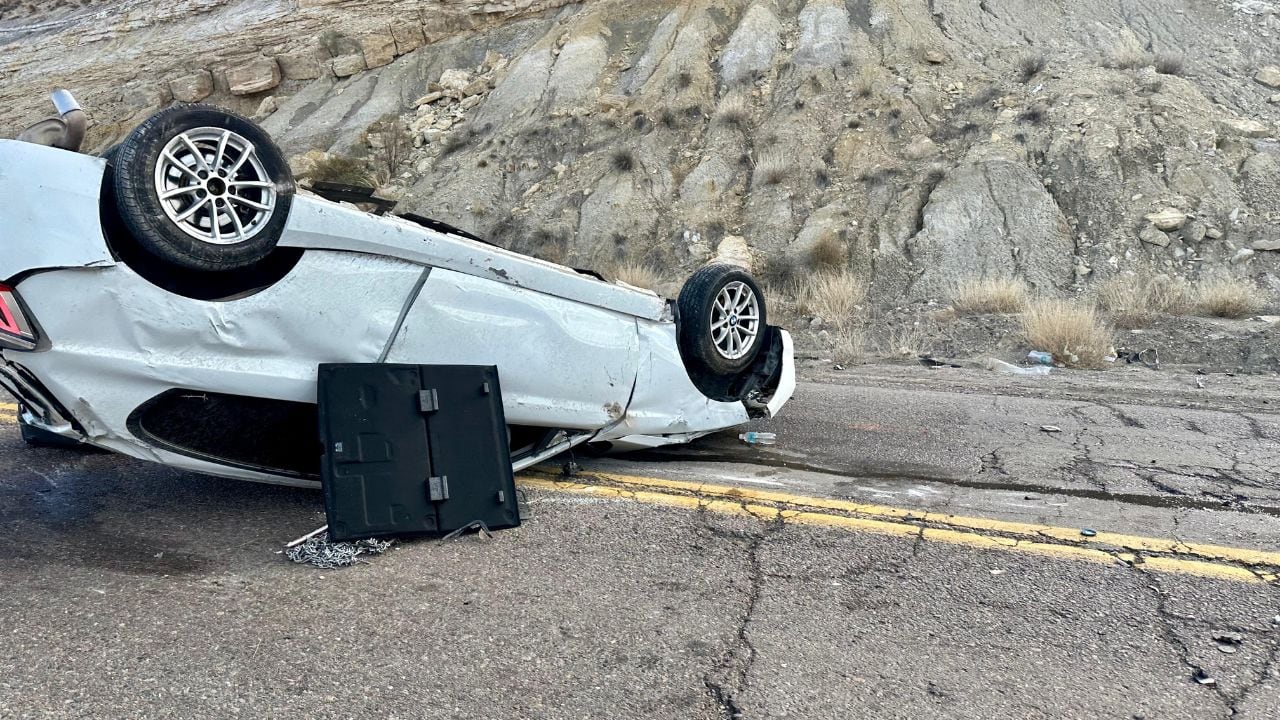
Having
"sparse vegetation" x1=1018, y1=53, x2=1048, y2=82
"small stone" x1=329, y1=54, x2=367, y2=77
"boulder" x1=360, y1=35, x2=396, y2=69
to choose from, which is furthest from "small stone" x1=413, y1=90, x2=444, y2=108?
"sparse vegetation" x1=1018, y1=53, x2=1048, y2=82

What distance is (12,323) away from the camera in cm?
341

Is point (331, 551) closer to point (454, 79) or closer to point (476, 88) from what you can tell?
Answer: point (476, 88)

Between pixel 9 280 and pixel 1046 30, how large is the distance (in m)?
22.3

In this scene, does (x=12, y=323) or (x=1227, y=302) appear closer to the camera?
(x=12, y=323)

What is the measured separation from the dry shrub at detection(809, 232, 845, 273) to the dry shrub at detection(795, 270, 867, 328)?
1.24 ft

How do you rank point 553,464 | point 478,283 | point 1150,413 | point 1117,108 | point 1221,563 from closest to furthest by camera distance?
point 1221,563
point 478,283
point 553,464
point 1150,413
point 1117,108

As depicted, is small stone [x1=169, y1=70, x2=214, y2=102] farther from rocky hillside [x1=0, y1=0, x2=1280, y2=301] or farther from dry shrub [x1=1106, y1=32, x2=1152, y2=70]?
dry shrub [x1=1106, y1=32, x2=1152, y2=70]

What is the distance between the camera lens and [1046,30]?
827 inches

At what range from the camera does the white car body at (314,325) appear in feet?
11.3

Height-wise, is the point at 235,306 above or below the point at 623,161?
below

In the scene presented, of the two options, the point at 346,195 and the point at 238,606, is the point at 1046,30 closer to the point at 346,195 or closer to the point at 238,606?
the point at 346,195

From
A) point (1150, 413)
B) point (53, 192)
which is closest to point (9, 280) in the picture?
point (53, 192)

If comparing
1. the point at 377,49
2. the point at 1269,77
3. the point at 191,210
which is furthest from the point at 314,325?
the point at 377,49

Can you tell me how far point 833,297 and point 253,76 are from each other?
19.6 metres
